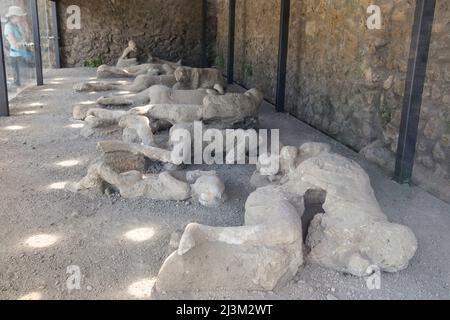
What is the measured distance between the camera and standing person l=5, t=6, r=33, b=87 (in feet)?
23.6

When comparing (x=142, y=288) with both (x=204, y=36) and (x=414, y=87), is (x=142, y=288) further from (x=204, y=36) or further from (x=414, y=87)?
(x=204, y=36)

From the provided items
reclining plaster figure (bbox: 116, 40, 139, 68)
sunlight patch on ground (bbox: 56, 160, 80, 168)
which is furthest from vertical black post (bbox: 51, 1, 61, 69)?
sunlight patch on ground (bbox: 56, 160, 80, 168)

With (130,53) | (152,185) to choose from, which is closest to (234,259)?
(152,185)

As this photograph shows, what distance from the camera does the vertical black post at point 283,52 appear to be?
6.57m

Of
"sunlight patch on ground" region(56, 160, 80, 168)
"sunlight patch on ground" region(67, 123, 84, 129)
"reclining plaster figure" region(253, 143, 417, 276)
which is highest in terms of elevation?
"reclining plaster figure" region(253, 143, 417, 276)

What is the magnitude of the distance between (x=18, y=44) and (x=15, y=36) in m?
0.25

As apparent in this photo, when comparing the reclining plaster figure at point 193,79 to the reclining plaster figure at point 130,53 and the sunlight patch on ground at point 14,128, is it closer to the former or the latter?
the sunlight patch on ground at point 14,128

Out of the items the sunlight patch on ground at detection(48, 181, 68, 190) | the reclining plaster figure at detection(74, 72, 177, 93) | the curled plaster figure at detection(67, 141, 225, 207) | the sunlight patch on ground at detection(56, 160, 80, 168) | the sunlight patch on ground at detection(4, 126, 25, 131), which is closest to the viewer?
the curled plaster figure at detection(67, 141, 225, 207)

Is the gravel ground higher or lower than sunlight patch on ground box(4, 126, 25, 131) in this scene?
lower

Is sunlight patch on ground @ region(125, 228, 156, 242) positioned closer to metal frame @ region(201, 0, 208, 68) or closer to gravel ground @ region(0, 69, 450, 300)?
gravel ground @ region(0, 69, 450, 300)

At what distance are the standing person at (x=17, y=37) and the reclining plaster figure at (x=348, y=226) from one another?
5.89m

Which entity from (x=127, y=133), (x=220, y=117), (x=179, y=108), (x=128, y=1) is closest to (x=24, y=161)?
(x=127, y=133)

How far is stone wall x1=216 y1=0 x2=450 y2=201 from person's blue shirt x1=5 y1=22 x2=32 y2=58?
166 inches

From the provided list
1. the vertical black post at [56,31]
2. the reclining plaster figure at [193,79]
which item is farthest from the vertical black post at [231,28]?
the vertical black post at [56,31]
